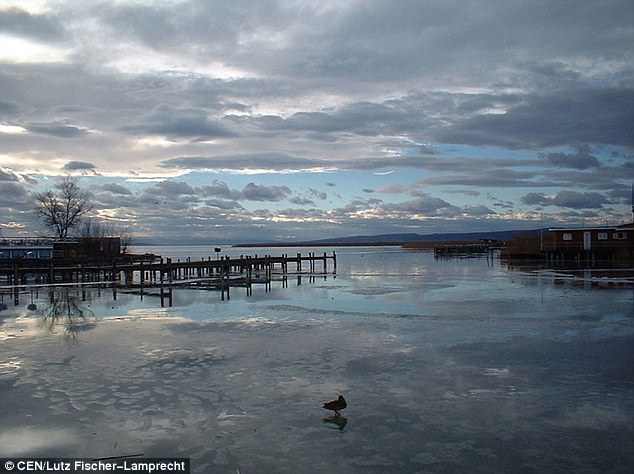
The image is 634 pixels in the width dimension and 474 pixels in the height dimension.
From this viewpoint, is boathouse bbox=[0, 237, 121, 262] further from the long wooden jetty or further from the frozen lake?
the frozen lake

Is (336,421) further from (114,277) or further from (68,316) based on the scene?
(114,277)

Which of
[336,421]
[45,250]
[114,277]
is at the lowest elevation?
[336,421]

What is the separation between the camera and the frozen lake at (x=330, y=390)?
8188 millimetres

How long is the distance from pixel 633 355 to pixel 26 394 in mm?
13412

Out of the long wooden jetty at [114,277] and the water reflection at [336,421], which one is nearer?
the water reflection at [336,421]

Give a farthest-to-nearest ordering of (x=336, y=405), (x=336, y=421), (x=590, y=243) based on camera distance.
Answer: (x=590, y=243)
(x=336, y=405)
(x=336, y=421)

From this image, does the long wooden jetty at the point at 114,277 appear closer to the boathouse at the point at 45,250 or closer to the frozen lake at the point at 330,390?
the boathouse at the point at 45,250

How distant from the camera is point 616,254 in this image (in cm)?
6531

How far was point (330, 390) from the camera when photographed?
36.7 feet

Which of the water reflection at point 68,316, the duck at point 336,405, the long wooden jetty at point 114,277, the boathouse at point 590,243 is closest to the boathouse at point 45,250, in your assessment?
the long wooden jetty at point 114,277

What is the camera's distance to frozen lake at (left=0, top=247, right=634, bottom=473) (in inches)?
322

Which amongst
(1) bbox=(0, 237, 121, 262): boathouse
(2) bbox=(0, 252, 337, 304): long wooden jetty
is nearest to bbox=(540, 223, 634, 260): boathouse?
(2) bbox=(0, 252, 337, 304): long wooden jetty

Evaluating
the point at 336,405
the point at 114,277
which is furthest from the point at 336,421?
the point at 114,277

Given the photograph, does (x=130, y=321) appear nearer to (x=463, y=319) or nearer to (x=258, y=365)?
(x=258, y=365)
